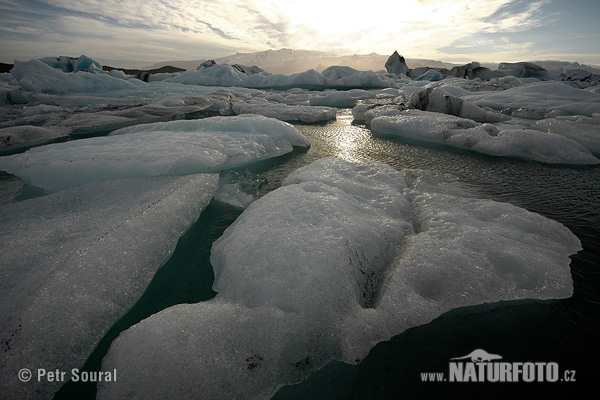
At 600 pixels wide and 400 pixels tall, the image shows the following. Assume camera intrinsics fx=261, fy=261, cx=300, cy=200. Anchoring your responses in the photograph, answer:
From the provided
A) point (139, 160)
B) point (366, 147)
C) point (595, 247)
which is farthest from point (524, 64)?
point (139, 160)

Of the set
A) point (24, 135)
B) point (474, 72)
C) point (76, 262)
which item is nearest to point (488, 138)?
point (76, 262)

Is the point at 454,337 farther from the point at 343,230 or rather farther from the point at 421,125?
the point at 421,125

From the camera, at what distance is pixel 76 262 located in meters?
1.85

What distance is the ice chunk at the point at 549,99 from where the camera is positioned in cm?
904

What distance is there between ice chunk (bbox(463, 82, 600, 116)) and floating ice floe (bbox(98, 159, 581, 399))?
10.1 meters

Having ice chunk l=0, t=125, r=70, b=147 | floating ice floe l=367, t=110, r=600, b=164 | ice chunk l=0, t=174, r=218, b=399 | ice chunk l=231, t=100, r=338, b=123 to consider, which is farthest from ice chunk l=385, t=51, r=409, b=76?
ice chunk l=0, t=174, r=218, b=399

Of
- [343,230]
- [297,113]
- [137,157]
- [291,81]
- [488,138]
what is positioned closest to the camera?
[343,230]

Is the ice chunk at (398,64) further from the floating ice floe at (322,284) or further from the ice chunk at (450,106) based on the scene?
the floating ice floe at (322,284)

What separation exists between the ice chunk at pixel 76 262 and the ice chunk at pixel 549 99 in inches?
488

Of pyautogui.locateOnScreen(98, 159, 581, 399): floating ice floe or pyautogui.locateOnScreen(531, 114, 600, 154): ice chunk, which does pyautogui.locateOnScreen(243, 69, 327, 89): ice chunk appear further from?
pyautogui.locateOnScreen(98, 159, 581, 399): floating ice floe

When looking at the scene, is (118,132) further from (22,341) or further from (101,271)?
(22,341)

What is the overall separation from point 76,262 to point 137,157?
1.88 m

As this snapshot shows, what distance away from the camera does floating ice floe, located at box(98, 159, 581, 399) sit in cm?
137

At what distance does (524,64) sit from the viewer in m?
29.4
